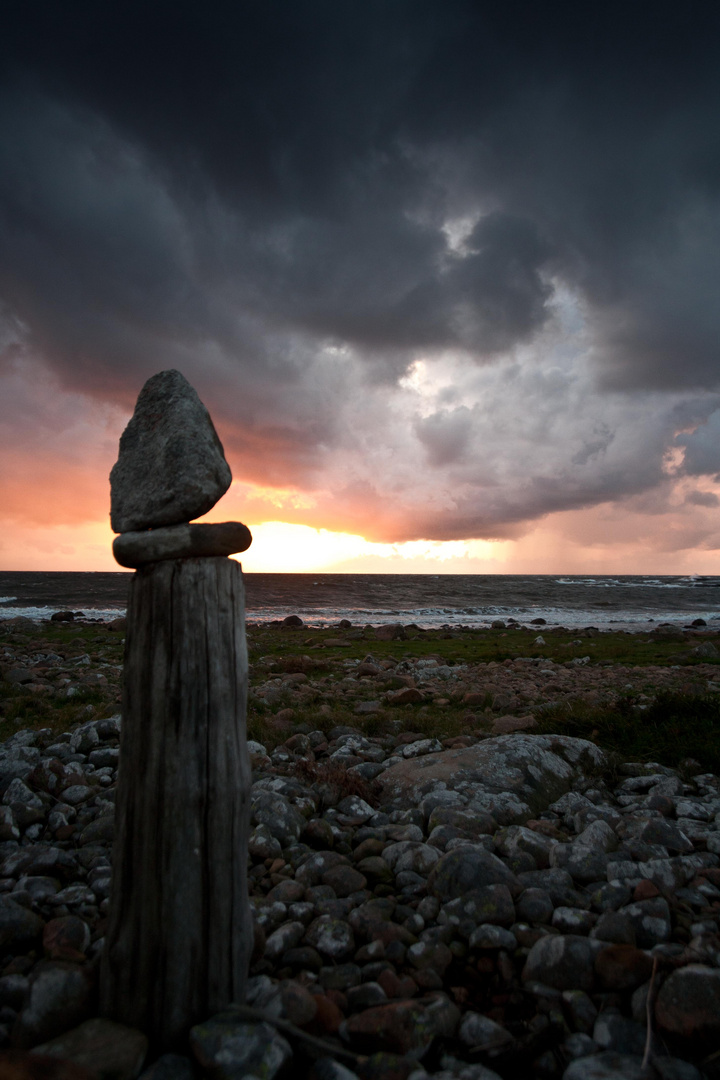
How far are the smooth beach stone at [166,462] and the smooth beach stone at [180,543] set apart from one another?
0.16 metres

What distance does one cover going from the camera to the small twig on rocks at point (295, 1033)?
230cm

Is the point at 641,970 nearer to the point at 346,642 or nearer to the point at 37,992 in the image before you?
the point at 37,992

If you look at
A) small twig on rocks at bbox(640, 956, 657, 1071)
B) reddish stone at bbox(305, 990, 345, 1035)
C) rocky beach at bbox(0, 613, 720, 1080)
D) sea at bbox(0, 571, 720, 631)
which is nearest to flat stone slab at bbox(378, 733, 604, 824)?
rocky beach at bbox(0, 613, 720, 1080)

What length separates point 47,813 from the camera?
4.74m

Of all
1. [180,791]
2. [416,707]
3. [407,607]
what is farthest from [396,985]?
[407,607]

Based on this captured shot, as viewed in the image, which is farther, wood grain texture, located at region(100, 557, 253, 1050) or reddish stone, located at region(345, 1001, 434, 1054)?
wood grain texture, located at region(100, 557, 253, 1050)

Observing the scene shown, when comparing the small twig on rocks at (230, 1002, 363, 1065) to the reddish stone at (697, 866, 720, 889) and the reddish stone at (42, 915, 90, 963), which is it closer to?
the reddish stone at (42, 915, 90, 963)

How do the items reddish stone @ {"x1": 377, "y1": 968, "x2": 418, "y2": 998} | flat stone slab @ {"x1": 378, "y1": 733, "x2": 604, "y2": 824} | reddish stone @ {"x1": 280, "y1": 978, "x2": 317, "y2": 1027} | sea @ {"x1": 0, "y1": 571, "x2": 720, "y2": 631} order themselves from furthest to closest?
sea @ {"x1": 0, "y1": 571, "x2": 720, "y2": 631} → flat stone slab @ {"x1": 378, "y1": 733, "x2": 604, "y2": 824} → reddish stone @ {"x1": 377, "y1": 968, "x2": 418, "y2": 998} → reddish stone @ {"x1": 280, "y1": 978, "x2": 317, "y2": 1027}

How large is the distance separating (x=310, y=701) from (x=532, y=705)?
12.9ft

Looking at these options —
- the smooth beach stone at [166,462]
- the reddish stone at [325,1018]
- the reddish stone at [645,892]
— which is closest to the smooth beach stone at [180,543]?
the smooth beach stone at [166,462]

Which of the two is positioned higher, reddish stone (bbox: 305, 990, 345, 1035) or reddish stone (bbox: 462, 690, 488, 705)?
reddish stone (bbox: 305, 990, 345, 1035)

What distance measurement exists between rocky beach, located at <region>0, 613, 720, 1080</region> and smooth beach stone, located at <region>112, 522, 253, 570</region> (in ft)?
6.57

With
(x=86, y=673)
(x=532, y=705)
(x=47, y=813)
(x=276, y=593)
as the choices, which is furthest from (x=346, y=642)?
(x=276, y=593)

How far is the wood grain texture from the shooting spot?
8.34ft
